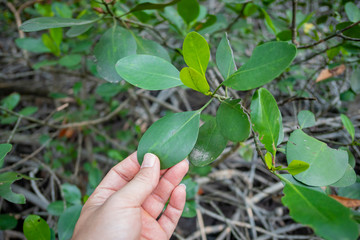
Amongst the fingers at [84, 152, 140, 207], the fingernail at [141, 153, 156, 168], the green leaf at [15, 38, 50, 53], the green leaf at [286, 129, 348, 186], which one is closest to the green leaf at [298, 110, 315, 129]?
the green leaf at [286, 129, 348, 186]

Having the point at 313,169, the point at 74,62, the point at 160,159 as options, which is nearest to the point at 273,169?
the point at 313,169

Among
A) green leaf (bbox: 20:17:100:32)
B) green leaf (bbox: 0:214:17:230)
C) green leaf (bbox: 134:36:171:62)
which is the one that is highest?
green leaf (bbox: 20:17:100:32)

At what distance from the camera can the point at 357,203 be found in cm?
65

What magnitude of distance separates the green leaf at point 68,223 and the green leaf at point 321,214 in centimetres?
77

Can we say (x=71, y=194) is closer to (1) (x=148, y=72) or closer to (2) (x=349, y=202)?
(1) (x=148, y=72)

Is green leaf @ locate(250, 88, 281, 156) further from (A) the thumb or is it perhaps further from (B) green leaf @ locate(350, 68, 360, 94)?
(B) green leaf @ locate(350, 68, 360, 94)

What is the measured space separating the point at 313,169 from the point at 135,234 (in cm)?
51

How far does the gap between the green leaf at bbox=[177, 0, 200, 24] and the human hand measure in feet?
1.96

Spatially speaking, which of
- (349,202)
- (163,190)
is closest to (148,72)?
(163,190)

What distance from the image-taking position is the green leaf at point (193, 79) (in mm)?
489

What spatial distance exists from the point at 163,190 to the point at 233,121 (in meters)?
0.45

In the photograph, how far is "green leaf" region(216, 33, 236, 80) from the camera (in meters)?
0.56

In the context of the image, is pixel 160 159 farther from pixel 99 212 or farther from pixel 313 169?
pixel 313 169

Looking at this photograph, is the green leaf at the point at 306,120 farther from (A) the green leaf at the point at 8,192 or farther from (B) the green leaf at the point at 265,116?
(A) the green leaf at the point at 8,192
